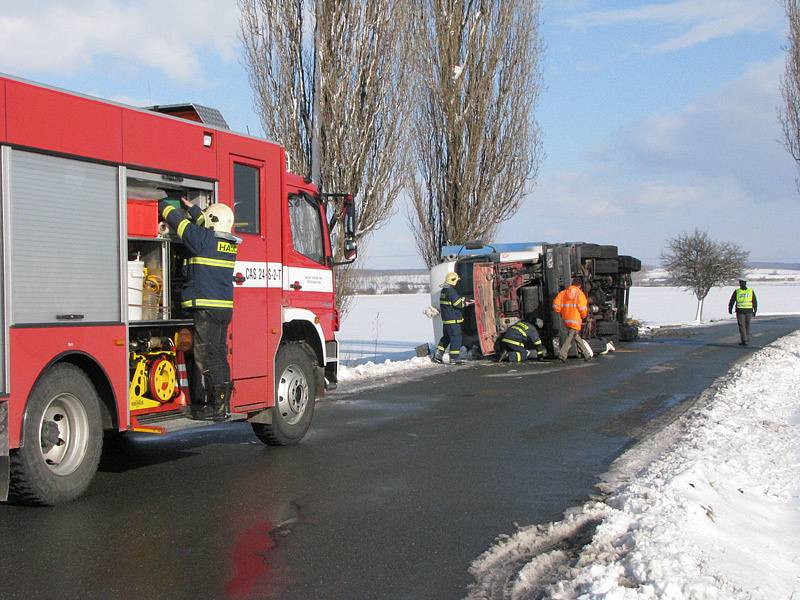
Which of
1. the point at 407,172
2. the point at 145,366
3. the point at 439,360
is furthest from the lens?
the point at 407,172

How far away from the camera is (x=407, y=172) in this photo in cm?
2192

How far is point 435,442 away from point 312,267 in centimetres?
228

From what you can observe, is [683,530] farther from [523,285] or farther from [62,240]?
[523,285]

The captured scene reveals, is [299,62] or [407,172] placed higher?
[299,62]

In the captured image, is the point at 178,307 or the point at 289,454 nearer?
the point at 178,307

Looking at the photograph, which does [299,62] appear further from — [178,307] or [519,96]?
[178,307]

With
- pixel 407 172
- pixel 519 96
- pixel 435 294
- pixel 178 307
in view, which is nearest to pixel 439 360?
pixel 435 294

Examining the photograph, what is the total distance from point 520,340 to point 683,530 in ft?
45.5

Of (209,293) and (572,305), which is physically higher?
(209,293)

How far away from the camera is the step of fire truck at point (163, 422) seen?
7.06 meters

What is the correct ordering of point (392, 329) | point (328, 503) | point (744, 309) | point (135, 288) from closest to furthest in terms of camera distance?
point (328, 503) < point (135, 288) < point (744, 309) < point (392, 329)

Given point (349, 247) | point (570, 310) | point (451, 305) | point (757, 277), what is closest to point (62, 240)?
point (349, 247)

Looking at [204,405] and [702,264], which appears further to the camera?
[702,264]

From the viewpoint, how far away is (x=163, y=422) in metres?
7.42
